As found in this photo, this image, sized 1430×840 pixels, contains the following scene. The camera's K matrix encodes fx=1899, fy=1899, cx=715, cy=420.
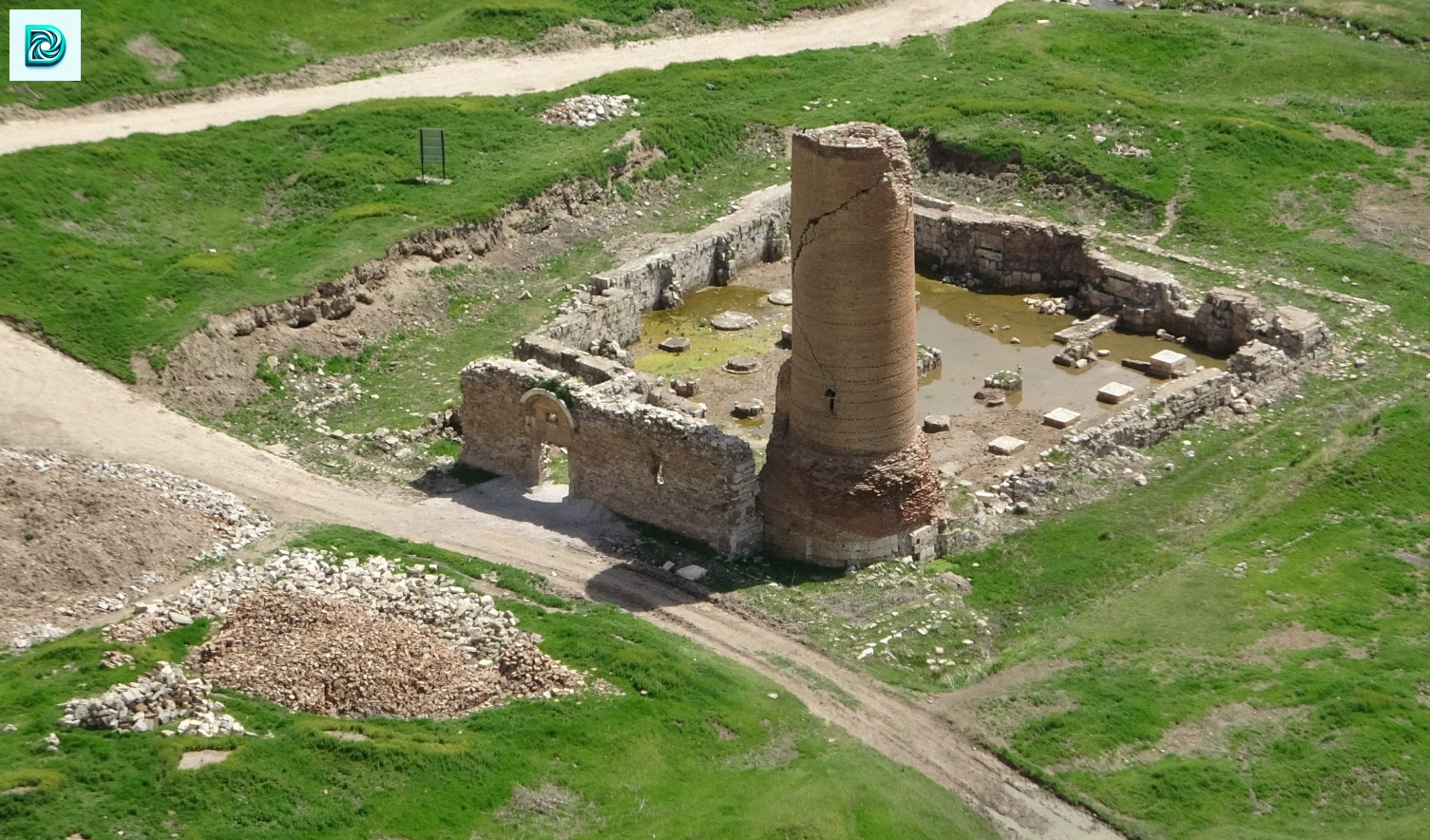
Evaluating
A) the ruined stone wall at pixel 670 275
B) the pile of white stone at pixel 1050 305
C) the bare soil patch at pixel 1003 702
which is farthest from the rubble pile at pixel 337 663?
the pile of white stone at pixel 1050 305

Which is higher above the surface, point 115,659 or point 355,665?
point 115,659

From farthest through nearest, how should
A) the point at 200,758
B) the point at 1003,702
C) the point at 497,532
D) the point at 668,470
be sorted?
1. the point at 497,532
2. the point at 668,470
3. the point at 1003,702
4. the point at 200,758

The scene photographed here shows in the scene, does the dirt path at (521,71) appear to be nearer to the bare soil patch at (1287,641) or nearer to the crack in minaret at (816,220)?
the crack in minaret at (816,220)

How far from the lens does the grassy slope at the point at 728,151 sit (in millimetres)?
44250

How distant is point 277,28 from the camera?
194 feet

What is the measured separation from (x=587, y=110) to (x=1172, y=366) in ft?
64.7

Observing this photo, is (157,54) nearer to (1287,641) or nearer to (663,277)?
(663,277)

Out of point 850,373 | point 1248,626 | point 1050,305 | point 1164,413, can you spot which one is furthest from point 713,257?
point 1248,626

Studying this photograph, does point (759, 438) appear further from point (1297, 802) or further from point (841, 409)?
point (1297, 802)

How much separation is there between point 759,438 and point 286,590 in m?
13.1

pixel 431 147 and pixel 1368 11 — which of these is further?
pixel 1368 11
